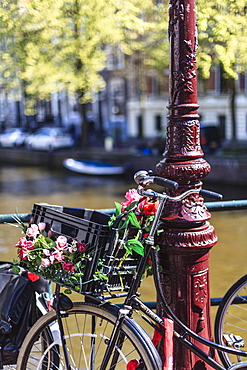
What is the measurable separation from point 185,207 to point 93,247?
1.55 ft

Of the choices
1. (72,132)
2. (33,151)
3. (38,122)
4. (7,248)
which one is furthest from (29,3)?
(38,122)

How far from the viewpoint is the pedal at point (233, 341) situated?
2.29 m

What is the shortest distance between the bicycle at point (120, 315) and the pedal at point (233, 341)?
0.20m

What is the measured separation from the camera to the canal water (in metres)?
7.85

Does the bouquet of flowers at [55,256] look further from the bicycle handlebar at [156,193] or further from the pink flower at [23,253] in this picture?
the bicycle handlebar at [156,193]

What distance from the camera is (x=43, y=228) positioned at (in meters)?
2.06

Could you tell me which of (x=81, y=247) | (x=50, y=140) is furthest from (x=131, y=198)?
(x=50, y=140)

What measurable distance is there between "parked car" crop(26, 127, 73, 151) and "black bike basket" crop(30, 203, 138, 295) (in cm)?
2264

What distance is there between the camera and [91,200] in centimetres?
1503

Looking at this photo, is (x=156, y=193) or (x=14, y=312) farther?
(x=14, y=312)

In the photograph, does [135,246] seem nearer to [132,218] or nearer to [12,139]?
[132,218]

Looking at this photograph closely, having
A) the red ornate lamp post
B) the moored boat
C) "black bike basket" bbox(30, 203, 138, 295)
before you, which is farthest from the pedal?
the moored boat

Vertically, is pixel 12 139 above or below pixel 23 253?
below

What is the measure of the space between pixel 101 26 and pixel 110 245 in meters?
12.8
